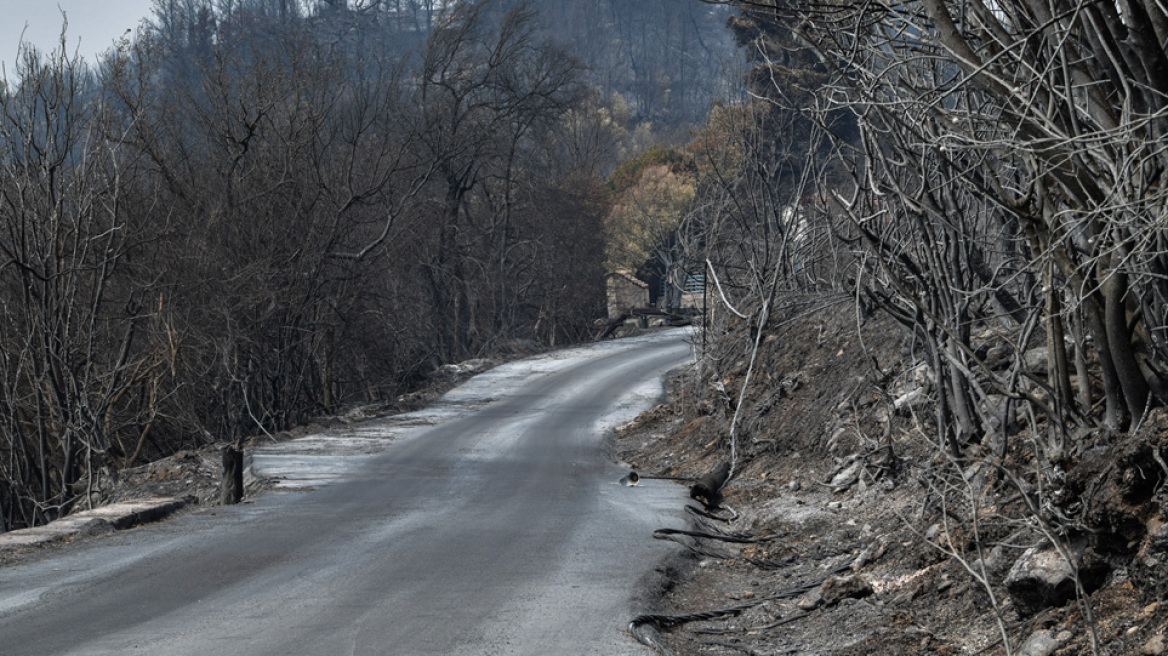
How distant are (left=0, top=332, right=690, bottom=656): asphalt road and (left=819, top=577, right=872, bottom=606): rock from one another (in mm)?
1308

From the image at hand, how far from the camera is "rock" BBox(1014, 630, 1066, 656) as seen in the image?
5.18 m

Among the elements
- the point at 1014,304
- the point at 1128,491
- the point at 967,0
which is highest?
the point at 967,0

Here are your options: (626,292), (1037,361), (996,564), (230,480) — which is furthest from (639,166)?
(996,564)

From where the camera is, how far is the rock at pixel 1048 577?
5543 mm

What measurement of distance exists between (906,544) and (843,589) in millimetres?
700

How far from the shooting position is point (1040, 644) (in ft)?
17.2

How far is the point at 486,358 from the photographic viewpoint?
113ft

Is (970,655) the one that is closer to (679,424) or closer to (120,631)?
(120,631)

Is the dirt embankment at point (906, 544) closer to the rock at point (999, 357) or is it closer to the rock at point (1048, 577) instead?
the rock at point (1048, 577)

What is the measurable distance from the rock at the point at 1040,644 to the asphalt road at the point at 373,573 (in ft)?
7.39

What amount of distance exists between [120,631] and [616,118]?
100492 millimetres

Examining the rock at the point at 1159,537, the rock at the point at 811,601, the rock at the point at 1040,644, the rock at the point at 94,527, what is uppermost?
the rock at the point at 1159,537

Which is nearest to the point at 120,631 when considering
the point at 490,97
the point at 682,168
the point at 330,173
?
the point at 330,173

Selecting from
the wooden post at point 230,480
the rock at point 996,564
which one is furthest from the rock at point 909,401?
the wooden post at point 230,480
